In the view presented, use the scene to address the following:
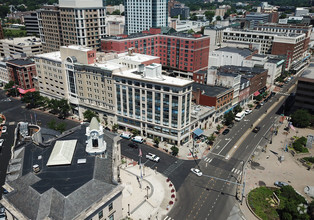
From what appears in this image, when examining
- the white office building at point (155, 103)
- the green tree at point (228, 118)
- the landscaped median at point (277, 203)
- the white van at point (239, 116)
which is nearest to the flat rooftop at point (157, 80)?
the white office building at point (155, 103)

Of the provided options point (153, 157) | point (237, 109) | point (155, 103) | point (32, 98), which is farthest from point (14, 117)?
point (237, 109)

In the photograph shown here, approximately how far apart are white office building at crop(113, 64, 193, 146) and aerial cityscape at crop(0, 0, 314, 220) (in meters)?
0.51

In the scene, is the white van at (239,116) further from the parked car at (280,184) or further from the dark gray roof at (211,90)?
the parked car at (280,184)

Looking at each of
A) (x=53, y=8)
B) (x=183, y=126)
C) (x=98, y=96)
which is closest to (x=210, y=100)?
(x=183, y=126)

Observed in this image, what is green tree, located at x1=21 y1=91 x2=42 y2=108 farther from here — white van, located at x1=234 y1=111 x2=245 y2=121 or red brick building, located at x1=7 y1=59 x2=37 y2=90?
white van, located at x1=234 y1=111 x2=245 y2=121

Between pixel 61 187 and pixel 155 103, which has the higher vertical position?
pixel 155 103

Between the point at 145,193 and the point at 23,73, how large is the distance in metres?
127

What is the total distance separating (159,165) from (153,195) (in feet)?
57.9

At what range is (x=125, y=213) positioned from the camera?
3031 inches

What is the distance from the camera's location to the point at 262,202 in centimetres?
8175

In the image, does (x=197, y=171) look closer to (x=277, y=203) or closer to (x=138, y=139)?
(x=277, y=203)

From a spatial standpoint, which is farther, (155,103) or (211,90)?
(211,90)

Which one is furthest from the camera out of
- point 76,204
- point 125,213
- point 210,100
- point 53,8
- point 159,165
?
point 53,8

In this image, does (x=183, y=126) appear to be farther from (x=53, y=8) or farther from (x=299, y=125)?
(x=53, y=8)
